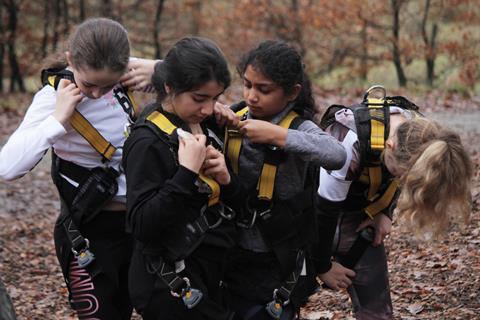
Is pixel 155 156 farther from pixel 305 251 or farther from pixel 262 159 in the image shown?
pixel 305 251

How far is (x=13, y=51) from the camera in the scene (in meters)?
22.7

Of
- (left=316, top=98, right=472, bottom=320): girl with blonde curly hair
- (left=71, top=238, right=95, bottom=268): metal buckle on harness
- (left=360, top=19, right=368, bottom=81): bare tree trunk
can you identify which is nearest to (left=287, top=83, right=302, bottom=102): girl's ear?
(left=316, top=98, right=472, bottom=320): girl with blonde curly hair

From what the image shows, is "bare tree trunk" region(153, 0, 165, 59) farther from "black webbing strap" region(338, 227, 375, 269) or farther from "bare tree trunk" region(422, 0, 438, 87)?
"black webbing strap" region(338, 227, 375, 269)

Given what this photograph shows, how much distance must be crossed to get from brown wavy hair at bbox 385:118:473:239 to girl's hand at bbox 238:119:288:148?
663 mm

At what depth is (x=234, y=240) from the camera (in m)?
3.68

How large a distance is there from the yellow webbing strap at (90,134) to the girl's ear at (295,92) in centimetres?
97

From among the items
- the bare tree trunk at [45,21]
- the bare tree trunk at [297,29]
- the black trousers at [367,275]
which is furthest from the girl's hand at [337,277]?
the bare tree trunk at [297,29]

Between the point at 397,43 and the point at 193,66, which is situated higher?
the point at 193,66

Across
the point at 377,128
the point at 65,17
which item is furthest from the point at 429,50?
the point at 377,128

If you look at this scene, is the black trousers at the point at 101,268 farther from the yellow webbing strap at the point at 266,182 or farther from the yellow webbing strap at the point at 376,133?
the yellow webbing strap at the point at 376,133

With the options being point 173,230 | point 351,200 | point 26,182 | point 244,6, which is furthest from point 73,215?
point 244,6

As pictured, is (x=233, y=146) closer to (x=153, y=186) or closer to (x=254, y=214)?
(x=254, y=214)

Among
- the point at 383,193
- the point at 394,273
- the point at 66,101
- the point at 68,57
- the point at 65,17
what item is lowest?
the point at 65,17

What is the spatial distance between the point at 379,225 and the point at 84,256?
1649mm
